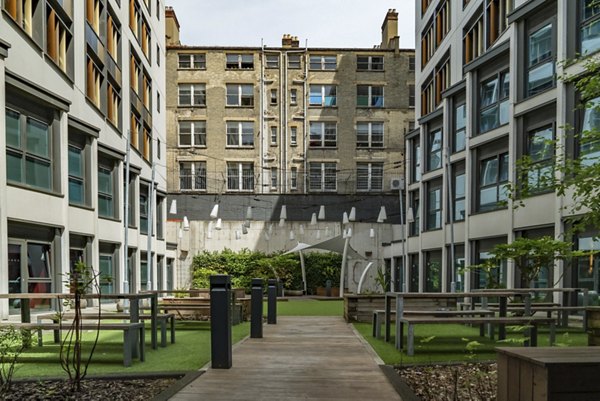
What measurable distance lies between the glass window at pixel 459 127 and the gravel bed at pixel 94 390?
1879 centimetres

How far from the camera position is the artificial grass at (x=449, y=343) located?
8.72 meters

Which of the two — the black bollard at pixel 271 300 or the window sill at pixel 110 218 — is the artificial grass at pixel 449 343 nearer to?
the black bollard at pixel 271 300

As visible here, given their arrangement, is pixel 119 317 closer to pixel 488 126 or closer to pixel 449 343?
pixel 449 343

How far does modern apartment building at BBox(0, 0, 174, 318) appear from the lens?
1286cm

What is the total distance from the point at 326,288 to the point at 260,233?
6.07m

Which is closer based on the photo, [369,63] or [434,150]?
[434,150]

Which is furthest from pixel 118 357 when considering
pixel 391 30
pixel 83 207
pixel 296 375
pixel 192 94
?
pixel 391 30

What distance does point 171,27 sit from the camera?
1718 inches

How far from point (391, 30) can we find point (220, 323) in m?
40.0

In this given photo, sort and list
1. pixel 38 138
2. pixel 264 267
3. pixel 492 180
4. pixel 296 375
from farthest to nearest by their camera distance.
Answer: pixel 264 267 < pixel 492 180 < pixel 38 138 < pixel 296 375

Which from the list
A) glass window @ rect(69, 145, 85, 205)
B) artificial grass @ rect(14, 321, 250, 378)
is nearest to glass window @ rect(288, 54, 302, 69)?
glass window @ rect(69, 145, 85, 205)

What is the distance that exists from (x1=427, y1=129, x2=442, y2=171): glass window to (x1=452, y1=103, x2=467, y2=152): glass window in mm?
2307

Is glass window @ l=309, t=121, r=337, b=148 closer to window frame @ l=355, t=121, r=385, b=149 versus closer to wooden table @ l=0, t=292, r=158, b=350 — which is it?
window frame @ l=355, t=121, r=385, b=149

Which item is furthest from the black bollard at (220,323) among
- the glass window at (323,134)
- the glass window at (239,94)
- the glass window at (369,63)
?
the glass window at (369,63)
